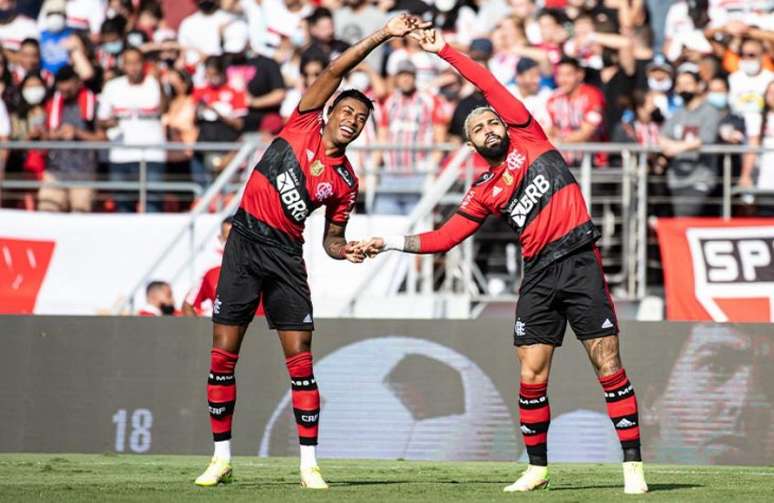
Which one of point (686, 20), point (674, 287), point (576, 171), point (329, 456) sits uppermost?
point (686, 20)

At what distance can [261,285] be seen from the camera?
10.3 m

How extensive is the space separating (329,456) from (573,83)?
5.47 meters

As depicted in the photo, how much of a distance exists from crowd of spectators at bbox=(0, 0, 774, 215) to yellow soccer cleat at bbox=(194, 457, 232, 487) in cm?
665

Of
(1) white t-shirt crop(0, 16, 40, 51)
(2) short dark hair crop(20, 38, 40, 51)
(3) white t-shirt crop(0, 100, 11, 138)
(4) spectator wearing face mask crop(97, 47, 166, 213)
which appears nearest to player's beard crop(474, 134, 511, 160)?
(4) spectator wearing face mask crop(97, 47, 166, 213)

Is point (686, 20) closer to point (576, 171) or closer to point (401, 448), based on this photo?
point (576, 171)

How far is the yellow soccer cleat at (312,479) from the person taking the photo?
999cm

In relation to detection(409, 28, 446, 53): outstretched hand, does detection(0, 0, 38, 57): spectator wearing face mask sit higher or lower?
lower

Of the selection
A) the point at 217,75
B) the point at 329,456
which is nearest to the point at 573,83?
the point at 217,75

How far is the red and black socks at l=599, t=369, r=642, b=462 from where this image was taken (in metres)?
9.63

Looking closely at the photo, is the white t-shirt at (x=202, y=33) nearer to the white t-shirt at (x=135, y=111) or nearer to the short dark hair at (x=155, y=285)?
the white t-shirt at (x=135, y=111)

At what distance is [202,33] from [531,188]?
10.7m

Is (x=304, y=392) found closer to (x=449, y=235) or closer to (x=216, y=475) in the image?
(x=216, y=475)

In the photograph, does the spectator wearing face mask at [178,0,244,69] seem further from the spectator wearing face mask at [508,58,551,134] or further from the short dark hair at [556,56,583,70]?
the short dark hair at [556,56,583,70]

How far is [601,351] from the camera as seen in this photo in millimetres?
9742
